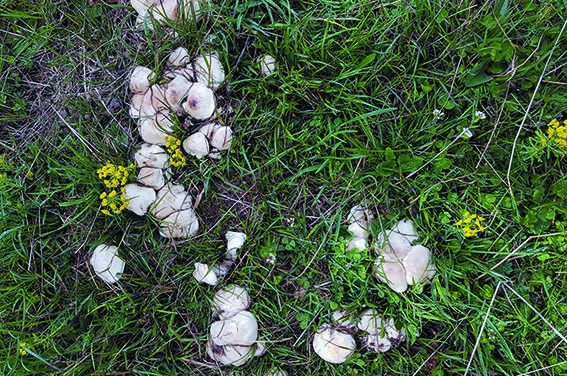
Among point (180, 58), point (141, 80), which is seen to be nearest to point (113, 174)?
point (141, 80)

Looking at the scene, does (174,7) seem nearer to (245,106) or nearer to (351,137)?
(245,106)

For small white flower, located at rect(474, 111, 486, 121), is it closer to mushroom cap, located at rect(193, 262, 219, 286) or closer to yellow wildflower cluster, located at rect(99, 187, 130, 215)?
mushroom cap, located at rect(193, 262, 219, 286)

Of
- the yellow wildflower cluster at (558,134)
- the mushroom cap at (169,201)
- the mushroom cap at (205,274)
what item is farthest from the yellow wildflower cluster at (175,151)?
the yellow wildflower cluster at (558,134)

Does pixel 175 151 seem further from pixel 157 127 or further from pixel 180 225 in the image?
pixel 180 225

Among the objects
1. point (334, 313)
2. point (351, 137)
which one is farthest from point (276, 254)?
point (351, 137)

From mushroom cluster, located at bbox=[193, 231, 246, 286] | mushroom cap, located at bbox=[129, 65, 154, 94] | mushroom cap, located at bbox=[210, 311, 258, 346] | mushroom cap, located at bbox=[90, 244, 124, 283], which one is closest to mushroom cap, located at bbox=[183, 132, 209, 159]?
mushroom cap, located at bbox=[129, 65, 154, 94]
